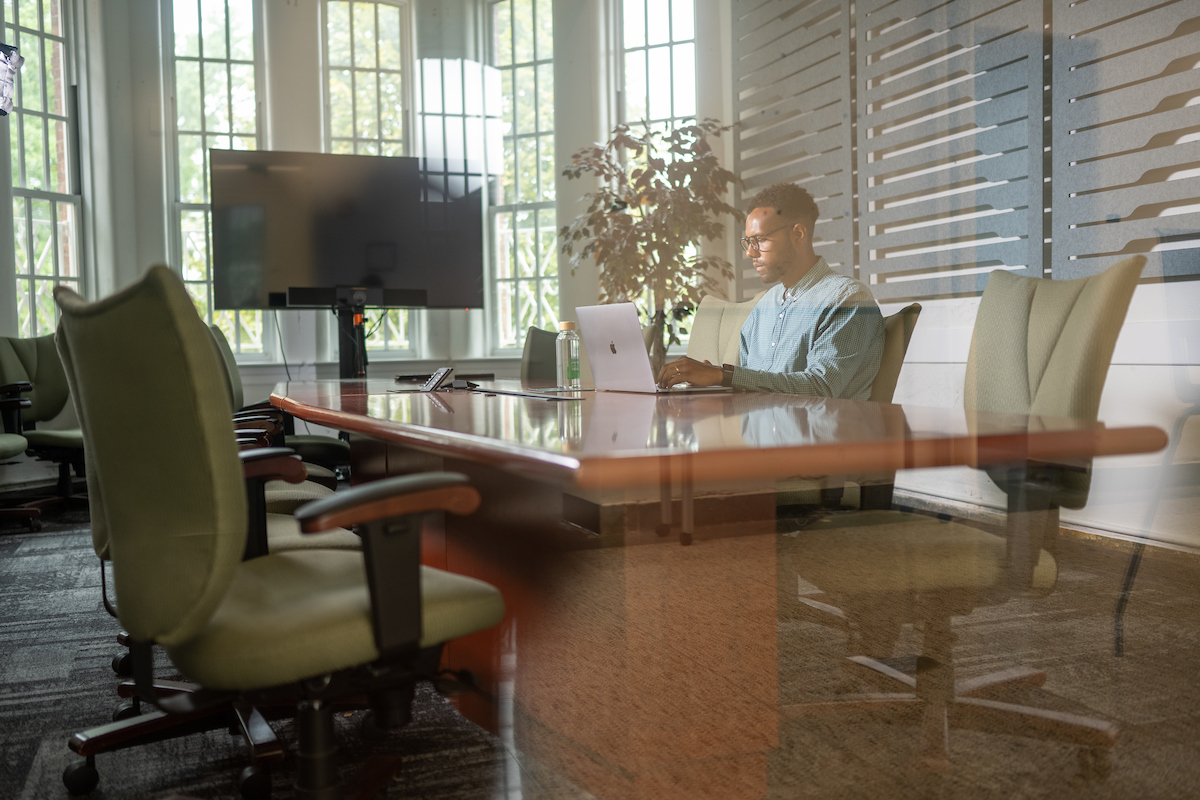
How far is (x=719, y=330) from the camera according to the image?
11.9 ft

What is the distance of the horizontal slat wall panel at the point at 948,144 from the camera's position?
7.94 feet

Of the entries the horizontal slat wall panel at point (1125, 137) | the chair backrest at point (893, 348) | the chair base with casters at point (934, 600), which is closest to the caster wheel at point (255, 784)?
the chair base with casters at point (934, 600)

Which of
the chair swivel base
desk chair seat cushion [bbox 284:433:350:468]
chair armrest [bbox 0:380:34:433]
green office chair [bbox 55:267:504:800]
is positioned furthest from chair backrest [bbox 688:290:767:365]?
chair armrest [bbox 0:380:34:433]

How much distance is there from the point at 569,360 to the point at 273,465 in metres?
1.37

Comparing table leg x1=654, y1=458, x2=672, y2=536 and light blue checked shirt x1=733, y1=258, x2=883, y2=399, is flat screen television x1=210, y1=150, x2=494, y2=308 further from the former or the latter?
table leg x1=654, y1=458, x2=672, y2=536

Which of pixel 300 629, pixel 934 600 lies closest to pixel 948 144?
pixel 934 600

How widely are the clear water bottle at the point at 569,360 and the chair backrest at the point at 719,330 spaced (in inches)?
22.0

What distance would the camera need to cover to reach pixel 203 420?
116 centimetres

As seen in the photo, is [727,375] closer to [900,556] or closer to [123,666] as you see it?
[900,556]

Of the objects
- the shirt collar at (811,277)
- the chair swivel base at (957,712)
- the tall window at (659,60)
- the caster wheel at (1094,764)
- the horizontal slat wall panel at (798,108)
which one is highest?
the tall window at (659,60)

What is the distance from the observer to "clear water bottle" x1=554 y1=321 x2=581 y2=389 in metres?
2.84

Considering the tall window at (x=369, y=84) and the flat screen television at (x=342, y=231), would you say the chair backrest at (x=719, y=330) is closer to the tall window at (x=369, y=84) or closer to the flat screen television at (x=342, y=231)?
the flat screen television at (x=342, y=231)

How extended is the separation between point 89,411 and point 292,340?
4.99m

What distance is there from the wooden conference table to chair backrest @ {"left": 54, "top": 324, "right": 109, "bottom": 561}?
462mm
